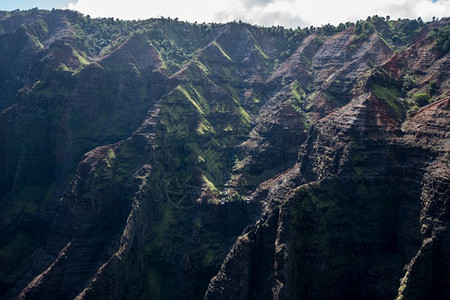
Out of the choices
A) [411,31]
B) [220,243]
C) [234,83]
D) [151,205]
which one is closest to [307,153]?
[220,243]

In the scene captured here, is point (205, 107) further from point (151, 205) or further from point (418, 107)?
point (418, 107)

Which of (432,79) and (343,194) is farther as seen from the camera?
(432,79)

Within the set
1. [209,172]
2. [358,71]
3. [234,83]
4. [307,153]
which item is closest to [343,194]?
[307,153]

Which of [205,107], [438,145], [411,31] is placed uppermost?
[411,31]

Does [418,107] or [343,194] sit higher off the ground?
[418,107]

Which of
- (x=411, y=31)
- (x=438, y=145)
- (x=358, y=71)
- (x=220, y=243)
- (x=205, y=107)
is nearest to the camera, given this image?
(x=438, y=145)

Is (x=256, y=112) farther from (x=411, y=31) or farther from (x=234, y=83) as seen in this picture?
(x=411, y=31)

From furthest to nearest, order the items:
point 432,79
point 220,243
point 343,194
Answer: point 220,243 → point 432,79 → point 343,194
